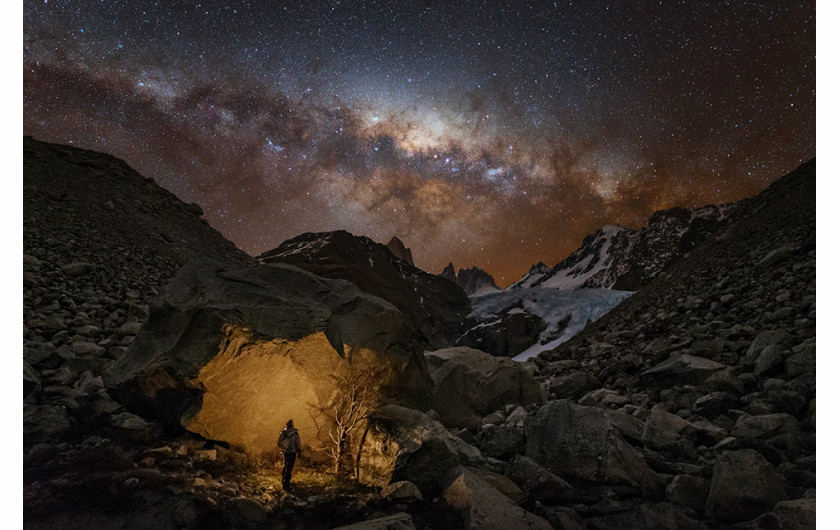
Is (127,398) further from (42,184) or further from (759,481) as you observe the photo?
(42,184)

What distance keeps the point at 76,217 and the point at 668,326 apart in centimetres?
2537

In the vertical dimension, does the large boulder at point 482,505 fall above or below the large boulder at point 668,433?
below

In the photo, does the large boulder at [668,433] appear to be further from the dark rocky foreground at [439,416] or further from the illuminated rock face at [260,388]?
the illuminated rock face at [260,388]

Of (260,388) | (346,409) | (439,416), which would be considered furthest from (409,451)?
(260,388)

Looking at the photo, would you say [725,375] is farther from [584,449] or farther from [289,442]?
[289,442]

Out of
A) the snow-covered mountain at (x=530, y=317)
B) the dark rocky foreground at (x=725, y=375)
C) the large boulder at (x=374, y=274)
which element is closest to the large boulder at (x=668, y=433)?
the dark rocky foreground at (x=725, y=375)

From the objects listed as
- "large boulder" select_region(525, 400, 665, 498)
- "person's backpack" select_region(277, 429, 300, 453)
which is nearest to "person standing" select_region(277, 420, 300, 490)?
"person's backpack" select_region(277, 429, 300, 453)

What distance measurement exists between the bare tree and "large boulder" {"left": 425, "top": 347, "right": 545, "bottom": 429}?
2629 mm

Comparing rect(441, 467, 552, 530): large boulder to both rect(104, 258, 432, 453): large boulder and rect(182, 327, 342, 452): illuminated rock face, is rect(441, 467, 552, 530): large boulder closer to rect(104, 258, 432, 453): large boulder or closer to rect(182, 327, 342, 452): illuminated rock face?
rect(104, 258, 432, 453): large boulder

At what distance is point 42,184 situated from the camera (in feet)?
57.3

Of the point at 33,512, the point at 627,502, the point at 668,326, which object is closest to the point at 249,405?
the point at 33,512

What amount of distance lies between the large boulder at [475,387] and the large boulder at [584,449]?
361 cm

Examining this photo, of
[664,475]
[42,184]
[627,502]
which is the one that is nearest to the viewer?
[627,502]

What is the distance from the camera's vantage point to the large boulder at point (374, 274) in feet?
274
